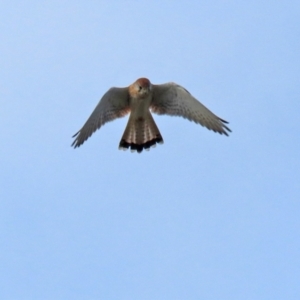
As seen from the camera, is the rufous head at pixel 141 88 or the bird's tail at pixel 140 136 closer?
the rufous head at pixel 141 88

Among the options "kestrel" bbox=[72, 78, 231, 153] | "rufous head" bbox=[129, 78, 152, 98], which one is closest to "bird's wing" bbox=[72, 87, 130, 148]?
"kestrel" bbox=[72, 78, 231, 153]

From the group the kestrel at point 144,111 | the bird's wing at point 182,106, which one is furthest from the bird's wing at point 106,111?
the bird's wing at point 182,106

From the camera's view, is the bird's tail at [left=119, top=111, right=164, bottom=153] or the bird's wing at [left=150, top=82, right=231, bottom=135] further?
the bird's tail at [left=119, top=111, right=164, bottom=153]

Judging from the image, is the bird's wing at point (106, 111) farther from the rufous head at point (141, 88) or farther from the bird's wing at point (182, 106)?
the bird's wing at point (182, 106)

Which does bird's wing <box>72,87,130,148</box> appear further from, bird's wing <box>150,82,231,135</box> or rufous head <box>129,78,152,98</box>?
bird's wing <box>150,82,231,135</box>

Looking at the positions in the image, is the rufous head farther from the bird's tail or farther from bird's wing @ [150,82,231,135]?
the bird's tail

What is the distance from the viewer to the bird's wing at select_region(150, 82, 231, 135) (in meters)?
11.1

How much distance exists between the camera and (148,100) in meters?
11.4

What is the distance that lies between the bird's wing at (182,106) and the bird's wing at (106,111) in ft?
1.51

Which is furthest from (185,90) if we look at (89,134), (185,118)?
(89,134)

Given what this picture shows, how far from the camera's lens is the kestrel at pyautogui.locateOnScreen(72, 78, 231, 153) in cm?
1120

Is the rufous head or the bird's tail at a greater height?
the rufous head

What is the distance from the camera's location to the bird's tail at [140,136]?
11.6 m

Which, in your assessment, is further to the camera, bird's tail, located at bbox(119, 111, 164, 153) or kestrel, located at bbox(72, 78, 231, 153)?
bird's tail, located at bbox(119, 111, 164, 153)
